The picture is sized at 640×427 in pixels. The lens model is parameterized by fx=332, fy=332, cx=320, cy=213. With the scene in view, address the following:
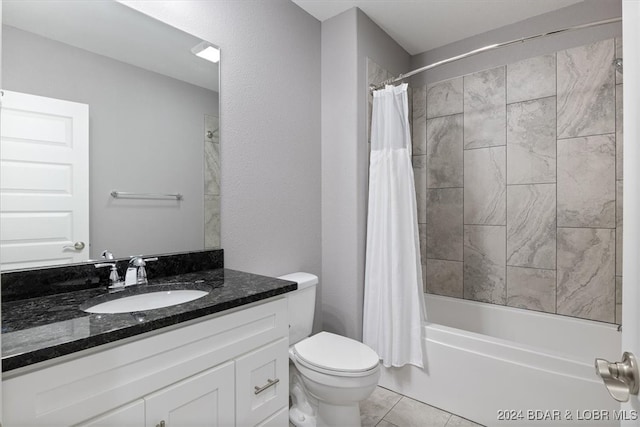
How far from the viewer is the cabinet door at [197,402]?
99 centimetres

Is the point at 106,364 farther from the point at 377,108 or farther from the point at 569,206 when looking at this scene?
the point at 569,206

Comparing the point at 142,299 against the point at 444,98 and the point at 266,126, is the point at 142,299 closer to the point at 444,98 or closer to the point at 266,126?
the point at 266,126

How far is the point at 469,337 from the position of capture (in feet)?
6.25

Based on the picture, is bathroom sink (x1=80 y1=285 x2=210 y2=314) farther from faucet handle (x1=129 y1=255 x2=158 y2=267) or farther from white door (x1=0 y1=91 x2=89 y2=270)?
white door (x1=0 y1=91 x2=89 y2=270)

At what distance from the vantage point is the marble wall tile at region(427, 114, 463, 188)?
278 centimetres

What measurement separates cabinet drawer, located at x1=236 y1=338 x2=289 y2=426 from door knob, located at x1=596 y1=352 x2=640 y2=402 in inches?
41.2

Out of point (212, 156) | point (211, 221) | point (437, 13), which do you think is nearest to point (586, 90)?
point (437, 13)

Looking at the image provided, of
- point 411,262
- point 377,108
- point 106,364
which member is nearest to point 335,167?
point 377,108

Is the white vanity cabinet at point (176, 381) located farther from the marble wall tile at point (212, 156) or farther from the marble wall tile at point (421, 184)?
the marble wall tile at point (421, 184)

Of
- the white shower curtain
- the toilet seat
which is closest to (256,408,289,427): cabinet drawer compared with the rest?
the toilet seat

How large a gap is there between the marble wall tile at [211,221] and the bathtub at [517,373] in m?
1.39

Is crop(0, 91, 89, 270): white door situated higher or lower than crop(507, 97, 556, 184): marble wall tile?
lower

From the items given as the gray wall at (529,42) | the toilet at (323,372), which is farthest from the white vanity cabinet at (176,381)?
the gray wall at (529,42)

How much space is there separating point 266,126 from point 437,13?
4.88ft
